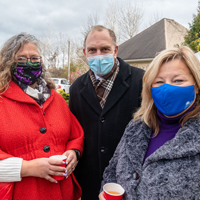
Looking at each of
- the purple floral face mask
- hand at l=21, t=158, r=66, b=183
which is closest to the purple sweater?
hand at l=21, t=158, r=66, b=183

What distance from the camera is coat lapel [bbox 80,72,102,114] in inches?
89.0

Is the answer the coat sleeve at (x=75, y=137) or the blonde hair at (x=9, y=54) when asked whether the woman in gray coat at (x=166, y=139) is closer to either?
the coat sleeve at (x=75, y=137)

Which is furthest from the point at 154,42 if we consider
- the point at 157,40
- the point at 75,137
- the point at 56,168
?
the point at 56,168

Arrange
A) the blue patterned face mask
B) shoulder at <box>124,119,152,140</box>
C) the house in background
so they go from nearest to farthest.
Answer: the blue patterned face mask, shoulder at <box>124,119,152,140</box>, the house in background

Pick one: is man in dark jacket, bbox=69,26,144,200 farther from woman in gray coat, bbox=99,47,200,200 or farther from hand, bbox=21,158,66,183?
hand, bbox=21,158,66,183

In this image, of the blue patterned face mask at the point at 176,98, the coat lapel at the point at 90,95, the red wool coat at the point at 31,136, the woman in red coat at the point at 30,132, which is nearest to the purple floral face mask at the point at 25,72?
the woman in red coat at the point at 30,132

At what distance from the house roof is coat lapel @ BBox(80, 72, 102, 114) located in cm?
804

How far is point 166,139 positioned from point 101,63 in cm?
121

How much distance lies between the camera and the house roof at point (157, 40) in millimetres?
10158

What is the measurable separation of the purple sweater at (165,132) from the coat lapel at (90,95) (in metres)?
0.86

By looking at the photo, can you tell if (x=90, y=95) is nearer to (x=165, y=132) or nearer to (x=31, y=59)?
(x=31, y=59)

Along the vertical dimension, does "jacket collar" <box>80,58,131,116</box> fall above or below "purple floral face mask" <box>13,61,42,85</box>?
below

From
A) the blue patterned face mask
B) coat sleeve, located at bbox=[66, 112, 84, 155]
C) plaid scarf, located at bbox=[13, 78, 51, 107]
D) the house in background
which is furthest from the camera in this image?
the house in background

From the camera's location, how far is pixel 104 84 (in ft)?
7.64
